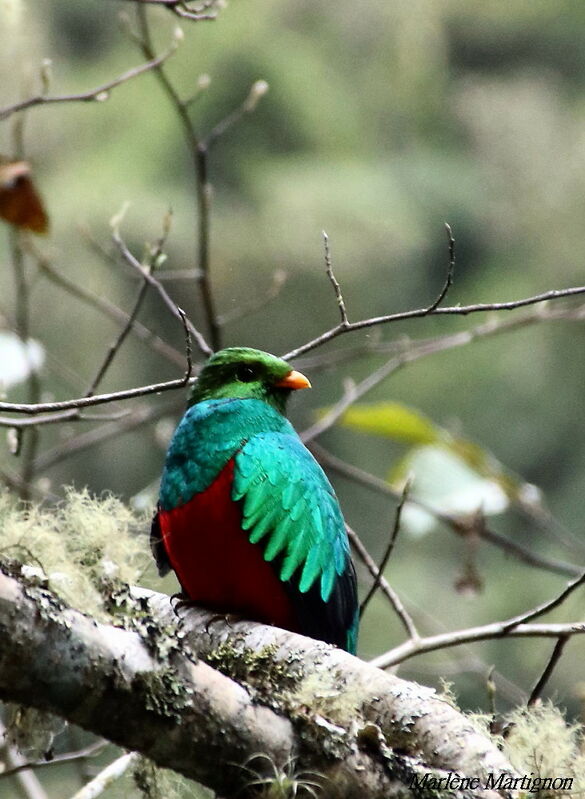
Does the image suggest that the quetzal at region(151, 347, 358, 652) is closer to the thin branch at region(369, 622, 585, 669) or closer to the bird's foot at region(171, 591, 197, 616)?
the bird's foot at region(171, 591, 197, 616)

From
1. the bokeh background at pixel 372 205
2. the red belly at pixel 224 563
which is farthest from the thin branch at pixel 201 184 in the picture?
the bokeh background at pixel 372 205

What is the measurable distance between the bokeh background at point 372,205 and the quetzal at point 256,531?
6289 millimetres

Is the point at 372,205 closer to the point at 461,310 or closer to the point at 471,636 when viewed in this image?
the point at 471,636

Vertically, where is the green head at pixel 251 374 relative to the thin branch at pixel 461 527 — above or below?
above

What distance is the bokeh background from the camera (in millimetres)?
10336

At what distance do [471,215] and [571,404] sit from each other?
2493 mm

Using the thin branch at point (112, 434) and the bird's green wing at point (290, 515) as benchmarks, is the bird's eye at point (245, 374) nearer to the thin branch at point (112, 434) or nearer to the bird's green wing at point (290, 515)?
the bird's green wing at point (290, 515)

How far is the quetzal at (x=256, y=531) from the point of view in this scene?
276 cm

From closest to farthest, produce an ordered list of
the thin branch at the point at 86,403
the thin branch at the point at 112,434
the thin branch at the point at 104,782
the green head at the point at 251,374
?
the thin branch at the point at 86,403 < the thin branch at the point at 104,782 < the green head at the point at 251,374 < the thin branch at the point at 112,434

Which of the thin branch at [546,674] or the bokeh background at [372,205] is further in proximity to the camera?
the bokeh background at [372,205]

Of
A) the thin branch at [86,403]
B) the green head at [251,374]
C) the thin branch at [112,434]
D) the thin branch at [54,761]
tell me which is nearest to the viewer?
the thin branch at [86,403]

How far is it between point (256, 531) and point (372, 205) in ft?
29.3

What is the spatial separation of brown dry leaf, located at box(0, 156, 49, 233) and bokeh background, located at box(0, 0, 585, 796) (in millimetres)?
6391

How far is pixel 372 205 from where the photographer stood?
1137cm
